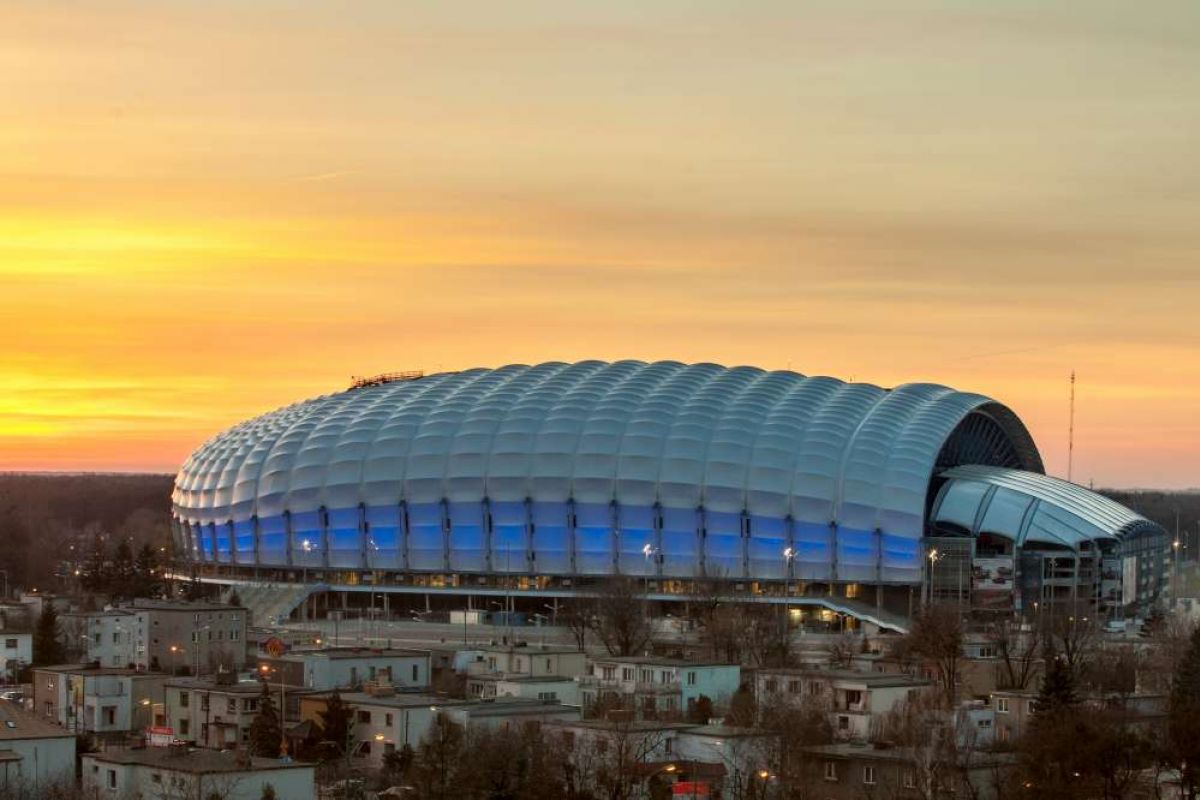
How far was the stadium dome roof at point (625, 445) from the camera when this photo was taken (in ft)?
443

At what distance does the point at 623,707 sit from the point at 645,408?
62592mm

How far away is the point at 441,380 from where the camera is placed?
155125mm

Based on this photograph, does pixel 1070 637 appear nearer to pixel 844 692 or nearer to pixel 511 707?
pixel 844 692

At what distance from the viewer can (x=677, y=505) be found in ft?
445

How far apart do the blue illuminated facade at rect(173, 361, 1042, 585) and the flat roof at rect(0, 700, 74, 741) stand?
6415cm

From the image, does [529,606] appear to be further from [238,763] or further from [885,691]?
Result: [238,763]

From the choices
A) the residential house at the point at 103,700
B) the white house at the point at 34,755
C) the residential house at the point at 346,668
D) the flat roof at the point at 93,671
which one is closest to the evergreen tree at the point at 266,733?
Result: the white house at the point at 34,755

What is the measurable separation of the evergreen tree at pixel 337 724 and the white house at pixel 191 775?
790 cm

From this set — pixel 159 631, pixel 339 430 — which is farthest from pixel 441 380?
pixel 159 631

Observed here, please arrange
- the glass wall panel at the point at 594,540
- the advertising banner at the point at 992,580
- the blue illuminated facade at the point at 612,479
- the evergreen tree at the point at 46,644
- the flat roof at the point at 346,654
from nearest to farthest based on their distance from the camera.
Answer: the flat roof at the point at 346,654 < the evergreen tree at the point at 46,644 < the advertising banner at the point at 992,580 < the blue illuminated facade at the point at 612,479 < the glass wall panel at the point at 594,540

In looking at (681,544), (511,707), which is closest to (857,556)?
(681,544)

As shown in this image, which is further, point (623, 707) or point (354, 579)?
point (354, 579)

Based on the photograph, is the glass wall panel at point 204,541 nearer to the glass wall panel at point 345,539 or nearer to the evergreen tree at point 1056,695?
the glass wall panel at point 345,539

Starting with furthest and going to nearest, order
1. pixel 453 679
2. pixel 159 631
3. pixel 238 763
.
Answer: pixel 159 631 → pixel 453 679 → pixel 238 763
